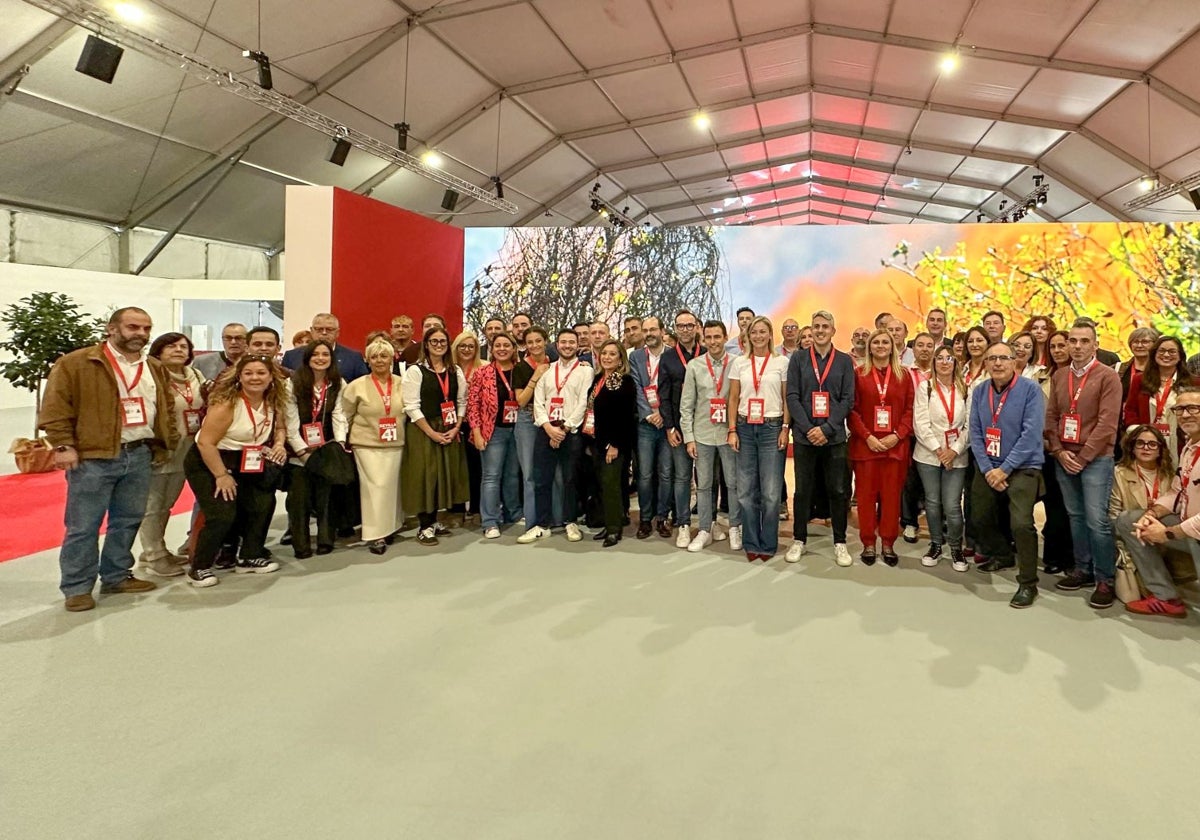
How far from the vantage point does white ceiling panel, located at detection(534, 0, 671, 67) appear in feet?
24.0

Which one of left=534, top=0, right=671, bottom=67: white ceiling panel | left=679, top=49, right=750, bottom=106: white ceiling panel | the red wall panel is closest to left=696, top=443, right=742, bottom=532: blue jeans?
the red wall panel

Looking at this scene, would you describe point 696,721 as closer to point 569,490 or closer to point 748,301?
point 569,490

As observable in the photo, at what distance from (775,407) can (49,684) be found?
349 centimetres

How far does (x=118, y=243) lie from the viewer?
32.1 feet

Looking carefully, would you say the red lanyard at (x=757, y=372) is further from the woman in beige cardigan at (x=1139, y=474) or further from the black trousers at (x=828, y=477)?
the woman in beige cardigan at (x=1139, y=474)

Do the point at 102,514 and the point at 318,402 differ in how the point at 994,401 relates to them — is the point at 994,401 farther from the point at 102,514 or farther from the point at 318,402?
the point at 102,514

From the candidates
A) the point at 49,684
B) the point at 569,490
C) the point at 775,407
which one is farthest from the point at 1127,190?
the point at 49,684

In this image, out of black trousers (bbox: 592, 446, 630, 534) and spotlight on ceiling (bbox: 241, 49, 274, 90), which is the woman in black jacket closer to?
black trousers (bbox: 592, 446, 630, 534)

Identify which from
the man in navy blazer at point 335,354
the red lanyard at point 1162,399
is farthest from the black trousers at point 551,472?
the red lanyard at point 1162,399

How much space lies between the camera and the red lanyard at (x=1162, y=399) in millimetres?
3260

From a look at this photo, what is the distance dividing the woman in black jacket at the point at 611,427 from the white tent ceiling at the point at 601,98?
210 inches

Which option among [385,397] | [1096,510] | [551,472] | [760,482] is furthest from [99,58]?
[1096,510]

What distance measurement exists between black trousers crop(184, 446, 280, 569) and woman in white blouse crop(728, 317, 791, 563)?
269 centimetres

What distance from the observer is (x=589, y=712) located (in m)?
2.10
